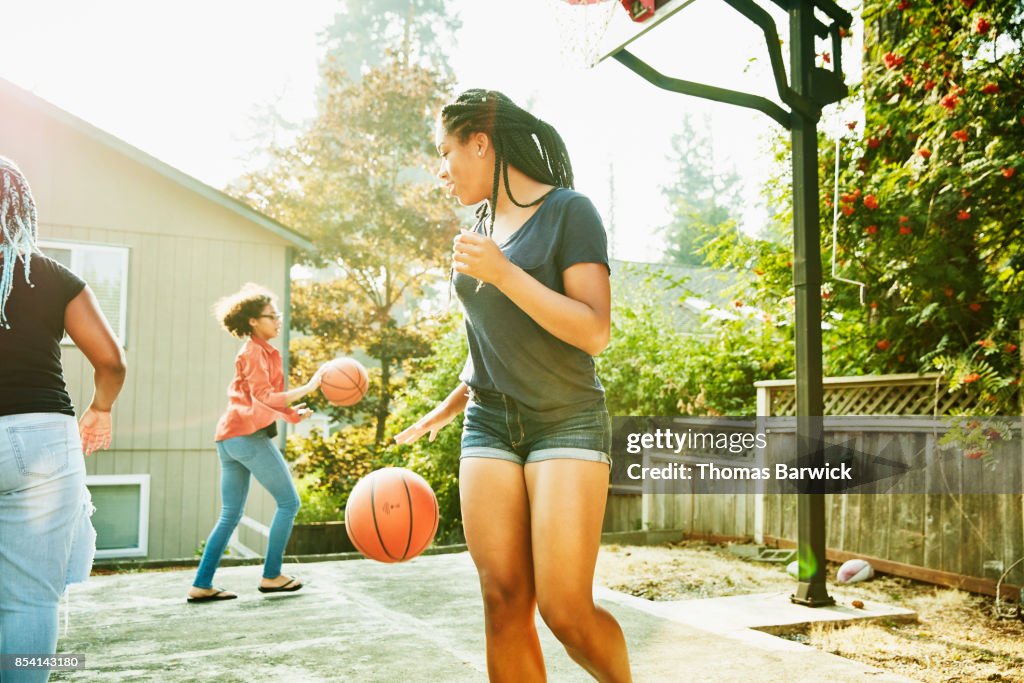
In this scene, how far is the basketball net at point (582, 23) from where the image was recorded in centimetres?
494

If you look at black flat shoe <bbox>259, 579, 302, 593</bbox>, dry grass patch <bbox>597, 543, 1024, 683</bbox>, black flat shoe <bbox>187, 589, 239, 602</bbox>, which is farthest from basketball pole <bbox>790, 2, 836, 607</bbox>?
black flat shoe <bbox>187, 589, 239, 602</bbox>

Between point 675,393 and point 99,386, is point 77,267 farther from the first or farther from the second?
point 99,386

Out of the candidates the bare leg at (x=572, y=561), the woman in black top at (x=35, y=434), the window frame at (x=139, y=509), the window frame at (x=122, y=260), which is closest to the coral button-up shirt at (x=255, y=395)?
the woman in black top at (x=35, y=434)

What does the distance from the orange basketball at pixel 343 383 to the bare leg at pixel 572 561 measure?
3602mm

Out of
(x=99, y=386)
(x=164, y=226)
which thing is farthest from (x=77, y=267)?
(x=99, y=386)

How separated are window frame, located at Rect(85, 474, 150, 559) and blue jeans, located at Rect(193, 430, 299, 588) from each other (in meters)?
5.16

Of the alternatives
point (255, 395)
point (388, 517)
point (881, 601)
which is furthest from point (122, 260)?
point (881, 601)

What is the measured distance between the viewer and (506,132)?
2377 mm

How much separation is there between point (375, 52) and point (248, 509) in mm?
30928

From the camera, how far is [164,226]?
995 centimetres

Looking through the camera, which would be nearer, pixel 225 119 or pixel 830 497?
pixel 830 497

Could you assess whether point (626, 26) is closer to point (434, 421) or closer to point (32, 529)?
point (434, 421)

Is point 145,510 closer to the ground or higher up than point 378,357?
closer to the ground

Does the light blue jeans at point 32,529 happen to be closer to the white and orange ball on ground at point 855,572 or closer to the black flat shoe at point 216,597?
the black flat shoe at point 216,597
